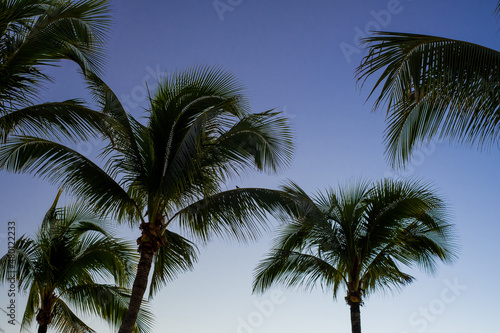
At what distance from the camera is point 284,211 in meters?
9.49

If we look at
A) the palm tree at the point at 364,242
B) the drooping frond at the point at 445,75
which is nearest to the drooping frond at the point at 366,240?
the palm tree at the point at 364,242

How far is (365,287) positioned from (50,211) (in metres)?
7.76

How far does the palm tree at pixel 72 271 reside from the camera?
37.2ft

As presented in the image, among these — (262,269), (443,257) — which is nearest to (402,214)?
(443,257)

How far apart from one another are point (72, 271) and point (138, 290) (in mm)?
2942

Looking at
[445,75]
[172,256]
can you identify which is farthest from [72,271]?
[445,75]

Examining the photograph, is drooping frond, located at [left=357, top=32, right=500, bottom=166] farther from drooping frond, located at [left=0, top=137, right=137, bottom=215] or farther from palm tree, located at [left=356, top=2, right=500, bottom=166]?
drooping frond, located at [left=0, top=137, right=137, bottom=215]

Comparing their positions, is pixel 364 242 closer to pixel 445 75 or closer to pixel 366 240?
pixel 366 240

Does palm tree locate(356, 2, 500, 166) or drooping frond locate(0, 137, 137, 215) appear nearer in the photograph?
palm tree locate(356, 2, 500, 166)

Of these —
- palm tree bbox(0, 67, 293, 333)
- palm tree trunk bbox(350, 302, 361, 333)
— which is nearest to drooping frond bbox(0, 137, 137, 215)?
palm tree bbox(0, 67, 293, 333)

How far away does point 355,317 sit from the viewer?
1116 centimetres

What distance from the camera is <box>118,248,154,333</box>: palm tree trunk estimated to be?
902cm

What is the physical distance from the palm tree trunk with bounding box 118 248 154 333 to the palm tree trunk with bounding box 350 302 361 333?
15.3 feet

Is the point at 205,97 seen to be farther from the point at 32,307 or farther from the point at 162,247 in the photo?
the point at 32,307
